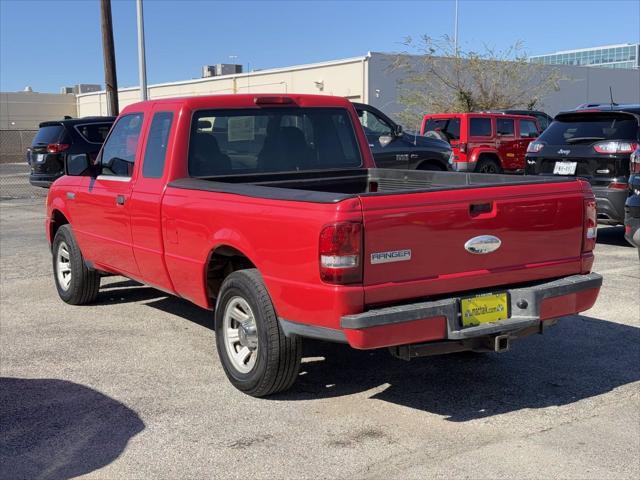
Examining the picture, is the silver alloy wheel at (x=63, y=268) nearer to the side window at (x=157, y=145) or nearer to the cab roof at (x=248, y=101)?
the cab roof at (x=248, y=101)

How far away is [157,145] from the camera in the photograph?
6.05m

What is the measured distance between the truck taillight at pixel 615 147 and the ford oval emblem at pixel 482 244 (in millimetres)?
6392

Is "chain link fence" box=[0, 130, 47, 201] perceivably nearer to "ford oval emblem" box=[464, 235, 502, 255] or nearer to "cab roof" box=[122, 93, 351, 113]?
"cab roof" box=[122, 93, 351, 113]

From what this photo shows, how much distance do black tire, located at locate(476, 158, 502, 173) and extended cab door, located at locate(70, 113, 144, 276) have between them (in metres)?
13.5

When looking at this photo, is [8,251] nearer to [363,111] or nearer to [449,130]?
[363,111]

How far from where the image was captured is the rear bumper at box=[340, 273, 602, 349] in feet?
13.7

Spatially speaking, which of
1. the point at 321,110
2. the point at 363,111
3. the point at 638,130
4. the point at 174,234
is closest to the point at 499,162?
the point at 363,111

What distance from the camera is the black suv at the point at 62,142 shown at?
17656mm

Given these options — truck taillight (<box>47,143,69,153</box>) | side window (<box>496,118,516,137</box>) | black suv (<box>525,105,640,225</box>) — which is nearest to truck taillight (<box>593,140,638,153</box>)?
black suv (<box>525,105,640,225</box>)

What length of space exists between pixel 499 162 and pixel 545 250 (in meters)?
15.3

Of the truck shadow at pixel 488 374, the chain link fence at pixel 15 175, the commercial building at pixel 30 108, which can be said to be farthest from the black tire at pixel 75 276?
the commercial building at pixel 30 108

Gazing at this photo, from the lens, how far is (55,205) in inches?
305

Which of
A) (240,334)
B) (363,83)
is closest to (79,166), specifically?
(240,334)

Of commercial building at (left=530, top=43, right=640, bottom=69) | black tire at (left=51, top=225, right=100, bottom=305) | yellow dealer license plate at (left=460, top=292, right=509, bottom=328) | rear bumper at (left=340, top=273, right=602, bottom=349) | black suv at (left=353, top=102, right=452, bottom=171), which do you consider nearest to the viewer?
rear bumper at (left=340, top=273, right=602, bottom=349)
